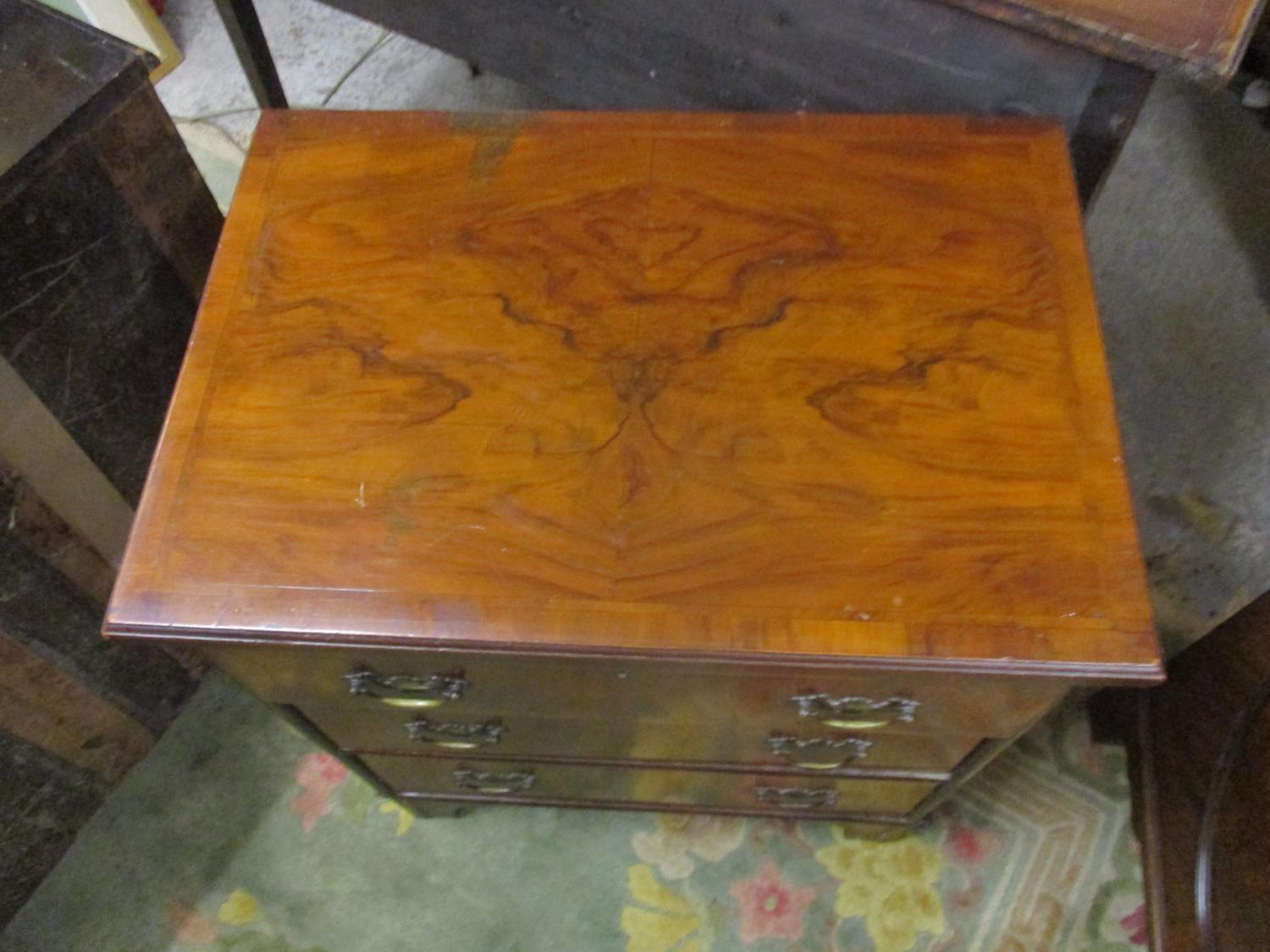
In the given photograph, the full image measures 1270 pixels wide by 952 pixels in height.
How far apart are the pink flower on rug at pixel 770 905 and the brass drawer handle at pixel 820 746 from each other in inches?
13.4

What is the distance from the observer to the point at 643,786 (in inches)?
38.8

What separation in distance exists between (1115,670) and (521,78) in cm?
99

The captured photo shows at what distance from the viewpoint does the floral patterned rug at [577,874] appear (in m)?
1.07

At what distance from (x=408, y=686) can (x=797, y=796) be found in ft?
1.47

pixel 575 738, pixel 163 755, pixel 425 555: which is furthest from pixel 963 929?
pixel 163 755

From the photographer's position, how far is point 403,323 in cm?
74

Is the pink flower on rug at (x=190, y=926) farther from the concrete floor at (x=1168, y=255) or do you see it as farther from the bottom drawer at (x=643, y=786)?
the concrete floor at (x=1168, y=255)

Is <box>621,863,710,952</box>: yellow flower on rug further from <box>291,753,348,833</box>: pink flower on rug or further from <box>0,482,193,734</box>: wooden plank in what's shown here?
<box>0,482,193,734</box>: wooden plank

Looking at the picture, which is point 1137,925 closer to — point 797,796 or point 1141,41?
point 797,796

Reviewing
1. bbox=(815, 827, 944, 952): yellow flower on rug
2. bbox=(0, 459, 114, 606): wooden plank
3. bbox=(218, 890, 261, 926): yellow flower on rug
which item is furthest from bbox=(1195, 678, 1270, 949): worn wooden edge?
bbox=(0, 459, 114, 606): wooden plank

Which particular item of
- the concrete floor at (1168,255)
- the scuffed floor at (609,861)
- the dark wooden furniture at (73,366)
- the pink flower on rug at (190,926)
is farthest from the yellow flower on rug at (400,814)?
the concrete floor at (1168,255)

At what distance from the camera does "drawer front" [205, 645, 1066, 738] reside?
2.11 feet

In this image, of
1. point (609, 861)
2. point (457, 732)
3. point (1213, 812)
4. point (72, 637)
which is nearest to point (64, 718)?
point (72, 637)

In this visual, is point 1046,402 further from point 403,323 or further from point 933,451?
point 403,323
